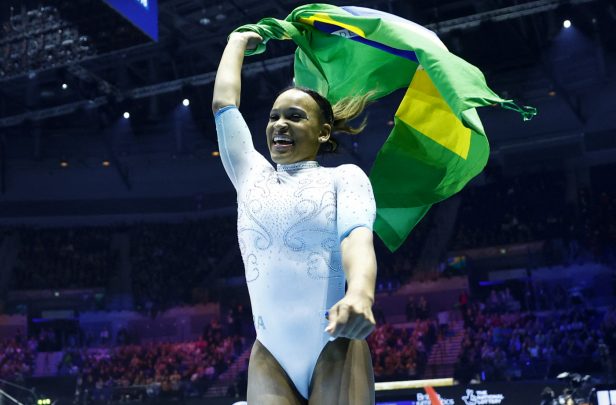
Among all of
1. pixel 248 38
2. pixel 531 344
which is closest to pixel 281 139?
pixel 248 38

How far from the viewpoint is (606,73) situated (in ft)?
61.1

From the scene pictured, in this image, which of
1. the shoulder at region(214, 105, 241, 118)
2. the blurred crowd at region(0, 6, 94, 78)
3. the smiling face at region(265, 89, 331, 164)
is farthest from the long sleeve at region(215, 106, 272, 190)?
the blurred crowd at region(0, 6, 94, 78)

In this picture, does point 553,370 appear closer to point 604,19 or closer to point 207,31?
point 604,19

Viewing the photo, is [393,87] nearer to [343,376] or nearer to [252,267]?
[252,267]

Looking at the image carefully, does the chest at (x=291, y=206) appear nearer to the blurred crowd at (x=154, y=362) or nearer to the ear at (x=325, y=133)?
the ear at (x=325, y=133)

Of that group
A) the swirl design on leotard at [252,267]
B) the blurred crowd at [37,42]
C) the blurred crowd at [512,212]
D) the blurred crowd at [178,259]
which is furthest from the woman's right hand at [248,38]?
the blurred crowd at [178,259]

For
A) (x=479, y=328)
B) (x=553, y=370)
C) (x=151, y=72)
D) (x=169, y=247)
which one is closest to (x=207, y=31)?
(x=151, y=72)

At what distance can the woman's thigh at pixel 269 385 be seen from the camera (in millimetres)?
2232

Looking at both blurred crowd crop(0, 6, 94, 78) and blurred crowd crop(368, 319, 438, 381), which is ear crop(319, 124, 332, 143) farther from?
blurred crowd crop(368, 319, 438, 381)

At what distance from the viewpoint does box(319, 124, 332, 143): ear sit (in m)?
2.55

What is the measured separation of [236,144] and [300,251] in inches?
19.3

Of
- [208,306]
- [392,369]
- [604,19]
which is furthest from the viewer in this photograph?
[208,306]

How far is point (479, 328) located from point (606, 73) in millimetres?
7385

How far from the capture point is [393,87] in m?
3.39
